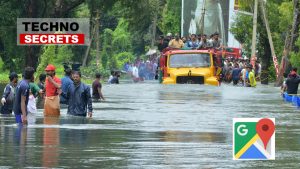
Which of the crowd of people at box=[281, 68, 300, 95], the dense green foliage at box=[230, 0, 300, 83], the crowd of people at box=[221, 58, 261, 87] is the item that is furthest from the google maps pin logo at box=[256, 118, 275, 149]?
the dense green foliage at box=[230, 0, 300, 83]

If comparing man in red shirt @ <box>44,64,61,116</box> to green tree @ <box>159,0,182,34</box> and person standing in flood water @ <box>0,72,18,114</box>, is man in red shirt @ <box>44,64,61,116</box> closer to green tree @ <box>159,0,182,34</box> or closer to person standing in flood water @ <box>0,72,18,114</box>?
person standing in flood water @ <box>0,72,18,114</box>

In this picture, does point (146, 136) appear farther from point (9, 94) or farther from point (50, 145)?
point (9, 94)

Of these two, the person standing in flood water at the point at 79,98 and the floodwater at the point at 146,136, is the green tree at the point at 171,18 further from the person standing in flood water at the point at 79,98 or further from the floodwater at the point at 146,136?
the person standing in flood water at the point at 79,98

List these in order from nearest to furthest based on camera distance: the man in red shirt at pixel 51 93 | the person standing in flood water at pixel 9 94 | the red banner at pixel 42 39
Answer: the man in red shirt at pixel 51 93, the person standing in flood water at pixel 9 94, the red banner at pixel 42 39

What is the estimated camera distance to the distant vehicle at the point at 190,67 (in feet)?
165

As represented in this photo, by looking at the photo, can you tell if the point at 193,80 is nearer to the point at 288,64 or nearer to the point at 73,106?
the point at 288,64

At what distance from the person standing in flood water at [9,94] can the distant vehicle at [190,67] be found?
2238cm

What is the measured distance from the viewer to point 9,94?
27.6 m

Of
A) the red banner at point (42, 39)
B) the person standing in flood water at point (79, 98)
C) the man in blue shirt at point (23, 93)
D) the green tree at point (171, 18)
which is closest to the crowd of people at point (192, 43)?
the red banner at point (42, 39)

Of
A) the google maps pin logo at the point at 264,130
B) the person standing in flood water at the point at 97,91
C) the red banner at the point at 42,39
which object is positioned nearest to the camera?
the google maps pin logo at the point at 264,130

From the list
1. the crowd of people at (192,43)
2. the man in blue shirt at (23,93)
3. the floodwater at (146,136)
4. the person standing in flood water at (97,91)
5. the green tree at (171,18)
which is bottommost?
the floodwater at (146,136)

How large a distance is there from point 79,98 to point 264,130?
13.8 m

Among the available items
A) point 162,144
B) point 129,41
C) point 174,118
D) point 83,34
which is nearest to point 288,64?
point 83,34

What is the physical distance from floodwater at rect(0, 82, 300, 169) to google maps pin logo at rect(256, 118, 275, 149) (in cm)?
441
